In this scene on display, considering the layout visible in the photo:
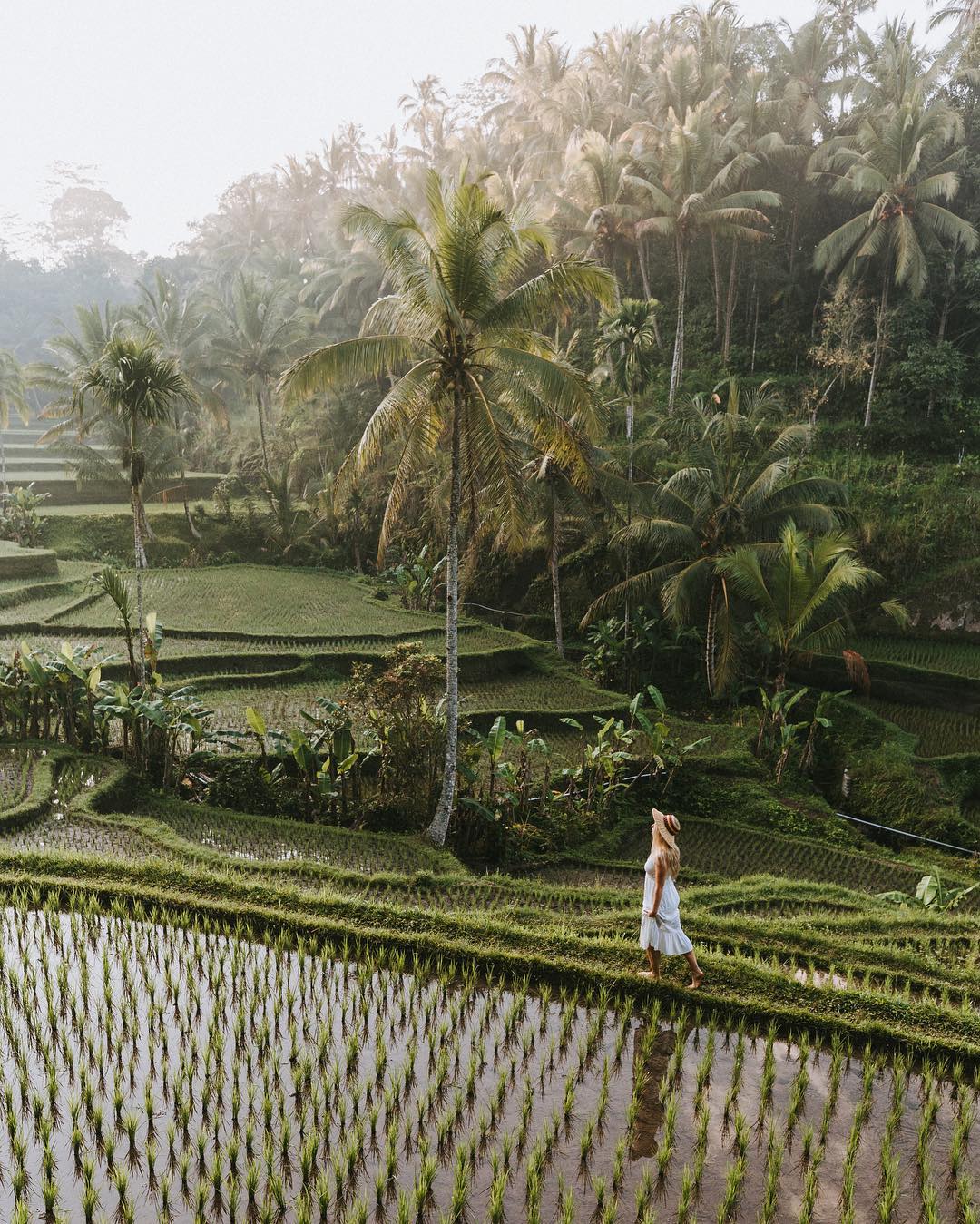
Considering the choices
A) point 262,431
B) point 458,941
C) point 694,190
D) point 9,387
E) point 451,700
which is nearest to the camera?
point 458,941

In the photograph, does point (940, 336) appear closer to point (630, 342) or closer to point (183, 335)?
point (630, 342)

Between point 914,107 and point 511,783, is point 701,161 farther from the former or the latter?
point 511,783

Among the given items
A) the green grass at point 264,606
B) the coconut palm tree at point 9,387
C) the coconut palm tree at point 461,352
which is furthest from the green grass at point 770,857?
the coconut palm tree at point 9,387

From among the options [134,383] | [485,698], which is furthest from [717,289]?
[134,383]

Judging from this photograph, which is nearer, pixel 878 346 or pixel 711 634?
pixel 711 634

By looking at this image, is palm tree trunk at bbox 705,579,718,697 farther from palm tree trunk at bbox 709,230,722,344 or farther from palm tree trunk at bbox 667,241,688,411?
palm tree trunk at bbox 709,230,722,344
